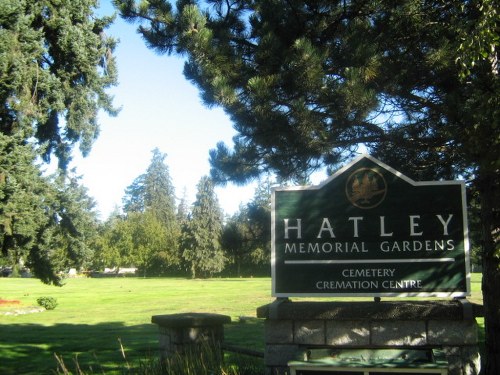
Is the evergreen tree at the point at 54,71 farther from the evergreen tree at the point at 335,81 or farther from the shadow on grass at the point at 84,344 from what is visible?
the evergreen tree at the point at 335,81

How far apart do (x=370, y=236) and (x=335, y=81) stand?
99.4 inches

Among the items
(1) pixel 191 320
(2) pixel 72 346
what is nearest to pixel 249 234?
(1) pixel 191 320

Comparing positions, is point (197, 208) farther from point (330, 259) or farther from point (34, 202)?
point (330, 259)

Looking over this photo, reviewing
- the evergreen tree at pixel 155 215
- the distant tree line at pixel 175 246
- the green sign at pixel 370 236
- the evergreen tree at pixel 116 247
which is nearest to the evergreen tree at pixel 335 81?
the green sign at pixel 370 236

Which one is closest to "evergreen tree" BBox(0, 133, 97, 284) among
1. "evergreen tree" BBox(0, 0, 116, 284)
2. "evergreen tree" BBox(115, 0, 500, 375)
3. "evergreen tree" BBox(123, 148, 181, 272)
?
"evergreen tree" BBox(0, 0, 116, 284)

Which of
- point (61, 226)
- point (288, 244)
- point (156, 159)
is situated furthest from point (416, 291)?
point (156, 159)

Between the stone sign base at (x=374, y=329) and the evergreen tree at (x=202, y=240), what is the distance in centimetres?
6229

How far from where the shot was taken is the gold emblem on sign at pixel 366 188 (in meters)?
5.73

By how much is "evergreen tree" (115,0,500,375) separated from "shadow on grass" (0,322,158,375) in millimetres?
3720

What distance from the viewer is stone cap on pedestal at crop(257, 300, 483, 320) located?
5371 millimetres

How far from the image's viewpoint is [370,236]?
18.7ft

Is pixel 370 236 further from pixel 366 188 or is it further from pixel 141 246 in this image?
pixel 141 246

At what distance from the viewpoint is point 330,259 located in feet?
18.8

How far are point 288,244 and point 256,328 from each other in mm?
9885
